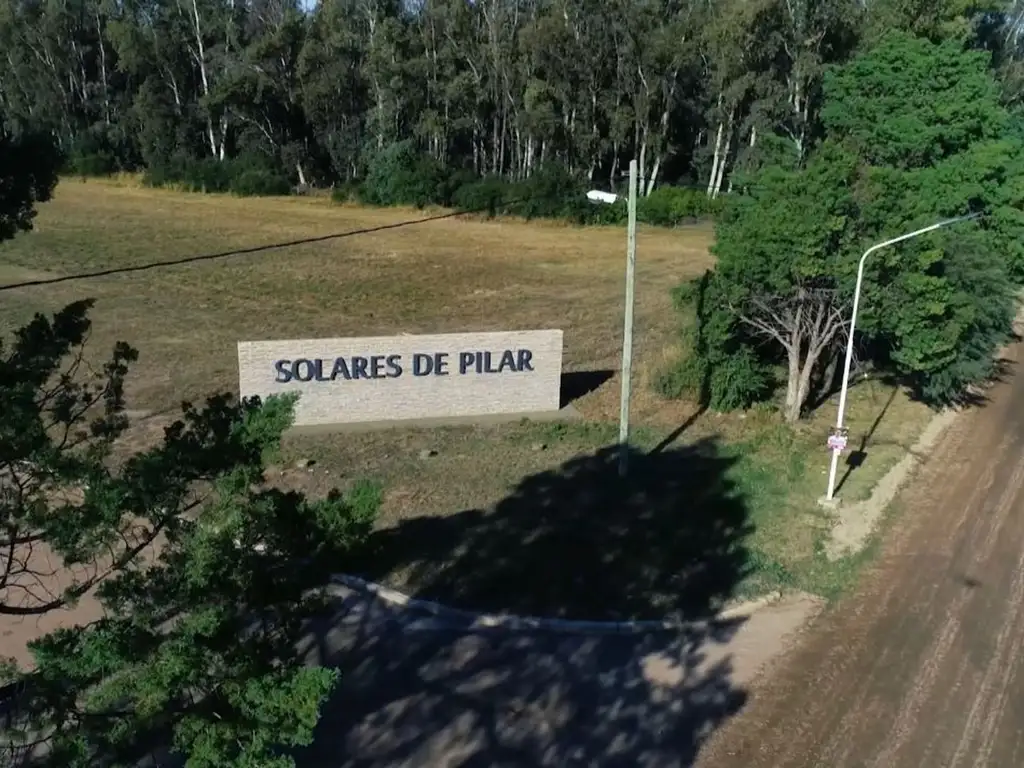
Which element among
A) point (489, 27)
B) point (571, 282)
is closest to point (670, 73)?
point (489, 27)

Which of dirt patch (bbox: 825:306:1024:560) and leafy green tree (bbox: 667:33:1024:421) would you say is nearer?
dirt patch (bbox: 825:306:1024:560)

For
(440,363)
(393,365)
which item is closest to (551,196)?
(440,363)

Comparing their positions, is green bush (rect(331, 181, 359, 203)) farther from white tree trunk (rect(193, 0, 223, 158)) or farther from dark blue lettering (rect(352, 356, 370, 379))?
dark blue lettering (rect(352, 356, 370, 379))

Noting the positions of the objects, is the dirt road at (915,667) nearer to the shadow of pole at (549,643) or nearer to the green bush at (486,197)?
the shadow of pole at (549,643)

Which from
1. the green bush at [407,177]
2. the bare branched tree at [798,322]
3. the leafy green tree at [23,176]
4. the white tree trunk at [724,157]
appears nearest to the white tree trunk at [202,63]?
the green bush at [407,177]

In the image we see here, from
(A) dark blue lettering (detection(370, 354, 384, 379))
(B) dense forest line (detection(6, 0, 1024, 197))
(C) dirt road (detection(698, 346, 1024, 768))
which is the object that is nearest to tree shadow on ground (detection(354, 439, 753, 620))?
(C) dirt road (detection(698, 346, 1024, 768))

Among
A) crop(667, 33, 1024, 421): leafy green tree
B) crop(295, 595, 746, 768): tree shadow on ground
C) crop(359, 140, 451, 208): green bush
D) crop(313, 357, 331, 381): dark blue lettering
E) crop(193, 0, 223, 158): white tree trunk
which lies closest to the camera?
crop(295, 595, 746, 768): tree shadow on ground
